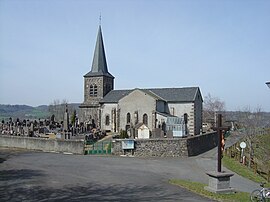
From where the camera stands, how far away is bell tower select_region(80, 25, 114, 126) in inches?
2229

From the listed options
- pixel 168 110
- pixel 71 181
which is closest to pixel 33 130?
A: pixel 168 110

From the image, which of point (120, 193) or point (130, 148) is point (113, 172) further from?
point (130, 148)

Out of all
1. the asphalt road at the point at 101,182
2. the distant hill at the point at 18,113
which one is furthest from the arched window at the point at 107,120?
the asphalt road at the point at 101,182

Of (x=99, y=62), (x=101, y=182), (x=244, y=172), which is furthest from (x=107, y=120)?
(x=101, y=182)

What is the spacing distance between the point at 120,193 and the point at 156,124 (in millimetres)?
33834

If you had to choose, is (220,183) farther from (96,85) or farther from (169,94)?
(96,85)

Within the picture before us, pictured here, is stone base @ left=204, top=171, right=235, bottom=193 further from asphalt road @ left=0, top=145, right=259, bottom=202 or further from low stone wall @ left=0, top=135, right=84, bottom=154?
low stone wall @ left=0, top=135, right=84, bottom=154

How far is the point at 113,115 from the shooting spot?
51.3 m

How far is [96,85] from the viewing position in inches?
2248

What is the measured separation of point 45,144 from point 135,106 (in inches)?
781

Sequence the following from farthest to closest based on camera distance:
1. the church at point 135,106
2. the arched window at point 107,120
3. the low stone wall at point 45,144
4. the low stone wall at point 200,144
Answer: the arched window at point 107,120, the church at point 135,106, the low stone wall at point 200,144, the low stone wall at point 45,144

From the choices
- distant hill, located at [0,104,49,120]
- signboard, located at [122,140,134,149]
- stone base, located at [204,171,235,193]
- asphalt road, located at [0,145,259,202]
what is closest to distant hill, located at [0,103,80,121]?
distant hill, located at [0,104,49,120]

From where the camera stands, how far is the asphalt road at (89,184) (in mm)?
11734

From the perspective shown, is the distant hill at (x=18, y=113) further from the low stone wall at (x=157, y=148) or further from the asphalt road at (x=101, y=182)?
→ the asphalt road at (x=101, y=182)
